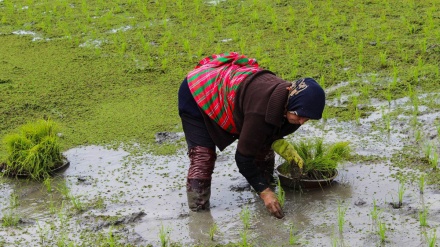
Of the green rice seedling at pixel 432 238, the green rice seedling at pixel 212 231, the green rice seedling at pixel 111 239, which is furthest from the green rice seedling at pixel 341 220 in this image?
the green rice seedling at pixel 111 239

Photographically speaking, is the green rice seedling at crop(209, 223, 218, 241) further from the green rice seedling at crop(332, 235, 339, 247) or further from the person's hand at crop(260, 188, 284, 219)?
the green rice seedling at crop(332, 235, 339, 247)

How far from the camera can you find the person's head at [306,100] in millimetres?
4023

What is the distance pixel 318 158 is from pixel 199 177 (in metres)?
0.88

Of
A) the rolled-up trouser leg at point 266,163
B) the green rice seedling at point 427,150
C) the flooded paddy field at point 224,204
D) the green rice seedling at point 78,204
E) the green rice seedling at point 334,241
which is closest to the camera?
the green rice seedling at point 334,241

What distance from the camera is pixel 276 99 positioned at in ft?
13.5

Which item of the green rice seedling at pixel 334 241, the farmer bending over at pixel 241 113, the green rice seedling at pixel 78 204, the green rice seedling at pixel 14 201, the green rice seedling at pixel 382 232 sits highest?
the farmer bending over at pixel 241 113

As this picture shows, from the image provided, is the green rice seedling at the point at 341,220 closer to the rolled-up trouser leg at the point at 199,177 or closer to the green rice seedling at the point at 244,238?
the green rice seedling at the point at 244,238

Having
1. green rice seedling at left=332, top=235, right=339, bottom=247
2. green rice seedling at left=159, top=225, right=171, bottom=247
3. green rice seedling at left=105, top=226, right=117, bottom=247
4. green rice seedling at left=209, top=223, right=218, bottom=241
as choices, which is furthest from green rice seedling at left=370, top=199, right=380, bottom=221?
green rice seedling at left=105, top=226, right=117, bottom=247

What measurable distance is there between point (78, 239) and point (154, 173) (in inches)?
46.4

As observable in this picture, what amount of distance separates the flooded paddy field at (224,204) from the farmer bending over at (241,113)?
0.22 meters

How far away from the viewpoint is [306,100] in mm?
4020

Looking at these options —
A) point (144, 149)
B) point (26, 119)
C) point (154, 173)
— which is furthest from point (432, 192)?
point (26, 119)

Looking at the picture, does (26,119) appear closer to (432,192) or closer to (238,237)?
(238,237)

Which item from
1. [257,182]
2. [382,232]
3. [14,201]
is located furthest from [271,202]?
[14,201]
